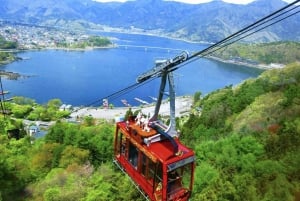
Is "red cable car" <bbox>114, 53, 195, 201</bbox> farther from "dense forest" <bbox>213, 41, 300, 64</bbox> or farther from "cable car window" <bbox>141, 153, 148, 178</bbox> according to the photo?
"dense forest" <bbox>213, 41, 300, 64</bbox>

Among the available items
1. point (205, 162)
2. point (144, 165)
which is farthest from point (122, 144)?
point (205, 162)

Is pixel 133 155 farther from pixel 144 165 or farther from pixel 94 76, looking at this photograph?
pixel 94 76

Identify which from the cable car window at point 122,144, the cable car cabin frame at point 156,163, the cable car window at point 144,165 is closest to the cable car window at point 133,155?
the cable car cabin frame at point 156,163

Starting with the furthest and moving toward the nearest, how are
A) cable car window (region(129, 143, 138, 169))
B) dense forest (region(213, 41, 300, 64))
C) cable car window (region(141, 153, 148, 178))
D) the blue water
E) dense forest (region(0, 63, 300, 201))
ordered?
dense forest (region(213, 41, 300, 64)) → the blue water → dense forest (region(0, 63, 300, 201)) → cable car window (region(129, 143, 138, 169)) → cable car window (region(141, 153, 148, 178))

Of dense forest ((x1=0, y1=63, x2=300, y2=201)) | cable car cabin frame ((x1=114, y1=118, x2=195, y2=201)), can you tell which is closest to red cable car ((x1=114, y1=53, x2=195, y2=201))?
cable car cabin frame ((x1=114, y1=118, x2=195, y2=201))

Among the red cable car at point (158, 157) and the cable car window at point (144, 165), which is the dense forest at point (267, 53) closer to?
the red cable car at point (158, 157)
